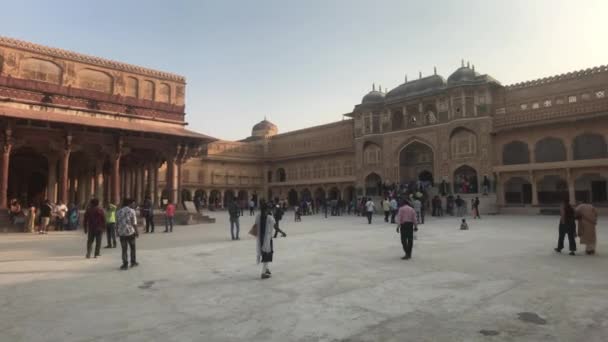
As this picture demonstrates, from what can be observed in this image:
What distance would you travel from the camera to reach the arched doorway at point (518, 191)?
2743cm

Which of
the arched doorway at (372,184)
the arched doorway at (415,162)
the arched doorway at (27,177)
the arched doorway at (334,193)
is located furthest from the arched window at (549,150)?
the arched doorway at (27,177)

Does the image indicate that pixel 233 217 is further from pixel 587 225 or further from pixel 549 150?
pixel 549 150

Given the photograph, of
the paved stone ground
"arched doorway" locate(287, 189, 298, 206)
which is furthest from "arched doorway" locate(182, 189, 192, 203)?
the paved stone ground

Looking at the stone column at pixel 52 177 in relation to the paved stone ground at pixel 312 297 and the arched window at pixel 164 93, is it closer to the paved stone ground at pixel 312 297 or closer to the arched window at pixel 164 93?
the arched window at pixel 164 93

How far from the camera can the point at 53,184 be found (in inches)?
828

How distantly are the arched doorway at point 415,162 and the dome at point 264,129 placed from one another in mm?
23077

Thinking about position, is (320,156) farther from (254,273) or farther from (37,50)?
(254,273)

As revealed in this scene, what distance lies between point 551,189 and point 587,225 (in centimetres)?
2197

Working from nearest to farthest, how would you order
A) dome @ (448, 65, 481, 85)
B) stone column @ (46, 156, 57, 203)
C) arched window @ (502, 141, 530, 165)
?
stone column @ (46, 156, 57, 203) < arched window @ (502, 141, 530, 165) < dome @ (448, 65, 481, 85)

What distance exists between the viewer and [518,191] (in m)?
27.9

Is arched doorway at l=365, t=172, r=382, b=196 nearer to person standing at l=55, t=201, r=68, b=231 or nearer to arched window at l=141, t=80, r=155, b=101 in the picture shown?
arched window at l=141, t=80, r=155, b=101

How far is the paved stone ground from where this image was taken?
11.5 feet

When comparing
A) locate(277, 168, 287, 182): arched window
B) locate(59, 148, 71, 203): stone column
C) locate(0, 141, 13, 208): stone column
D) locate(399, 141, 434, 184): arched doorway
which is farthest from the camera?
locate(277, 168, 287, 182): arched window

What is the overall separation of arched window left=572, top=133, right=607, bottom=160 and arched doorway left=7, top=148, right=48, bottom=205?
112 feet
